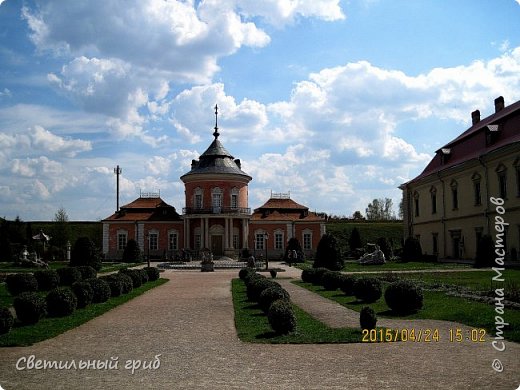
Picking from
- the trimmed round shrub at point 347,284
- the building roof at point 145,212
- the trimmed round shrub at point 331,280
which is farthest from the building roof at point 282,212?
the trimmed round shrub at point 347,284

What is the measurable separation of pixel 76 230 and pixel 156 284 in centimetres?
4263

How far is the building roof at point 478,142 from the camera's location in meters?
30.8

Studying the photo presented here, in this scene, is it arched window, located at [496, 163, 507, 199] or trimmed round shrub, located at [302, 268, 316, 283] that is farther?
arched window, located at [496, 163, 507, 199]

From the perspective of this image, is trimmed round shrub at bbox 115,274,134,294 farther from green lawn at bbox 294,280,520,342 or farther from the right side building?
the right side building

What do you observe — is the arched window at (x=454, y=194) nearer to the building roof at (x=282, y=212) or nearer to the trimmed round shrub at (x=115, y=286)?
the building roof at (x=282, y=212)

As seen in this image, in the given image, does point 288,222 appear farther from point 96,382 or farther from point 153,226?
A: point 96,382

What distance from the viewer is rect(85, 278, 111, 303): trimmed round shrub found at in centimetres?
1691

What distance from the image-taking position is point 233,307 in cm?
1564

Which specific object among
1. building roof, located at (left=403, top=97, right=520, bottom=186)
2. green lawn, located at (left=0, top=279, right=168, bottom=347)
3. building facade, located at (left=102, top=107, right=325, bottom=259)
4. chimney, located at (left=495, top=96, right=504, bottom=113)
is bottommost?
green lawn, located at (left=0, top=279, right=168, bottom=347)

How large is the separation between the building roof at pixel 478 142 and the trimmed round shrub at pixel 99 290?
2220cm

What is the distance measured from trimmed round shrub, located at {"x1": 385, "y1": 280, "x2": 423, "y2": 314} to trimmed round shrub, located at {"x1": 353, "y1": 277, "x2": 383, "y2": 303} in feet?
6.78

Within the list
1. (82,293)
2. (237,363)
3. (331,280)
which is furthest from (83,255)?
(237,363)

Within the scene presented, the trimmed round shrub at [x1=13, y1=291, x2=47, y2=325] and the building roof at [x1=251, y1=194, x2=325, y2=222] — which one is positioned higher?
the building roof at [x1=251, y1=194, x2=325, y2=222]

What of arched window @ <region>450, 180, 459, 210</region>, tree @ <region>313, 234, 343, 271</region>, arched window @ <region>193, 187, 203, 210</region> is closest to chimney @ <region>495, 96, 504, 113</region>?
arched window @ <region>450, 180, 459, 210</region>
